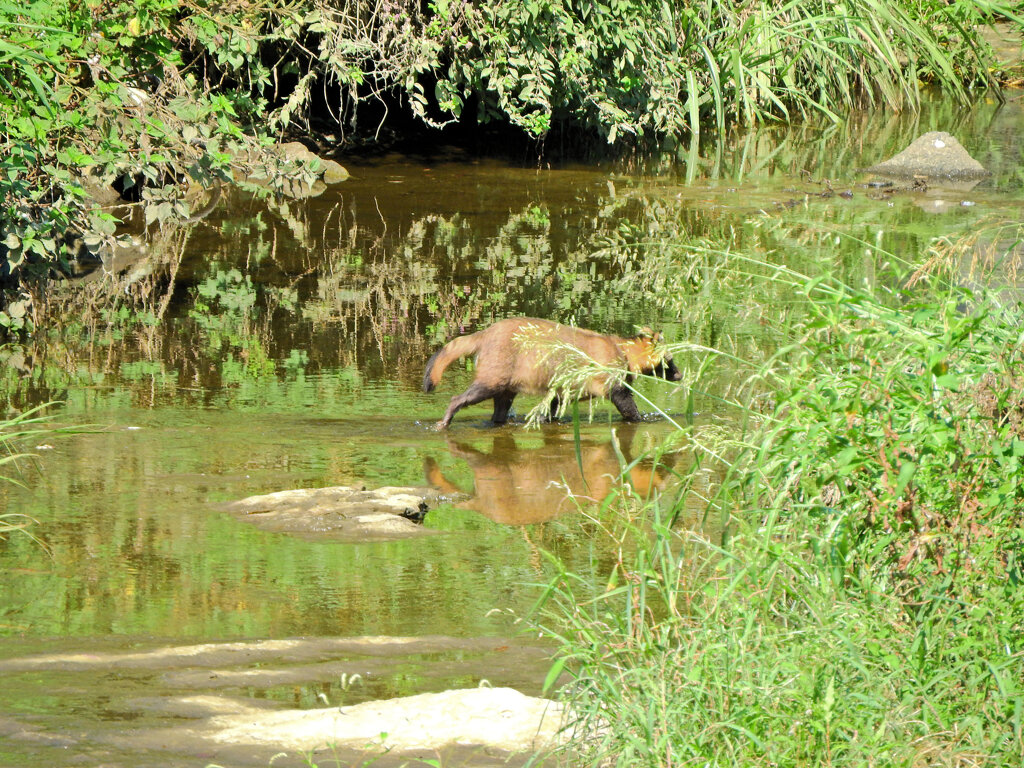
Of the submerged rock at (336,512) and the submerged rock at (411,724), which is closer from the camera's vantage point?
the submerged rock at (411,724)

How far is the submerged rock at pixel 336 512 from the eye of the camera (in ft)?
21.2

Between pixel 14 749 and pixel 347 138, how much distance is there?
615 inches

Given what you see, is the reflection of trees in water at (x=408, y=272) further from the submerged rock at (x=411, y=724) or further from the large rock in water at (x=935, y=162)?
the submerged rock at (x=411, y=724)

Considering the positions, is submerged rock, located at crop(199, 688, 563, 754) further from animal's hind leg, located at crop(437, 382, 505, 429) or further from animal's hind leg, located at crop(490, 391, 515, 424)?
animal's hind leg, located at crop(490, 391, 515, 424)

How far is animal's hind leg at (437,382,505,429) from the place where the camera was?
8.48 meters

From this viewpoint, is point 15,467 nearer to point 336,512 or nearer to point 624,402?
point 336,512

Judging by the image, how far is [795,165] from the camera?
18984mm

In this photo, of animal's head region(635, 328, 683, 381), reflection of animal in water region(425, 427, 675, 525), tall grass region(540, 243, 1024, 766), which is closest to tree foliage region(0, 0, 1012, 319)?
tall grass region(540, 243, 1024, 766)

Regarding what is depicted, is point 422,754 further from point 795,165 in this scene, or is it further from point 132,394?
point 795,165

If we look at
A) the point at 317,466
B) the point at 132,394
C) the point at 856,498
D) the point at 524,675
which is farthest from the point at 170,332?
the point at 856,498

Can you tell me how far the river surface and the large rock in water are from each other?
39.7 inches

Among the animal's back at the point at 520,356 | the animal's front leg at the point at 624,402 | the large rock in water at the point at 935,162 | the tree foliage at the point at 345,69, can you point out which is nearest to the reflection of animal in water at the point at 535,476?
the animal's front leg at the point at 624,402

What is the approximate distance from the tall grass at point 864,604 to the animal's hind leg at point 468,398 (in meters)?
4.16

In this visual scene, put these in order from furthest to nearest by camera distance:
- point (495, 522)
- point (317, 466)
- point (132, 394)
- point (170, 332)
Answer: point (170, 332), point (132, 394), point (317, 466), point (495, 522)
